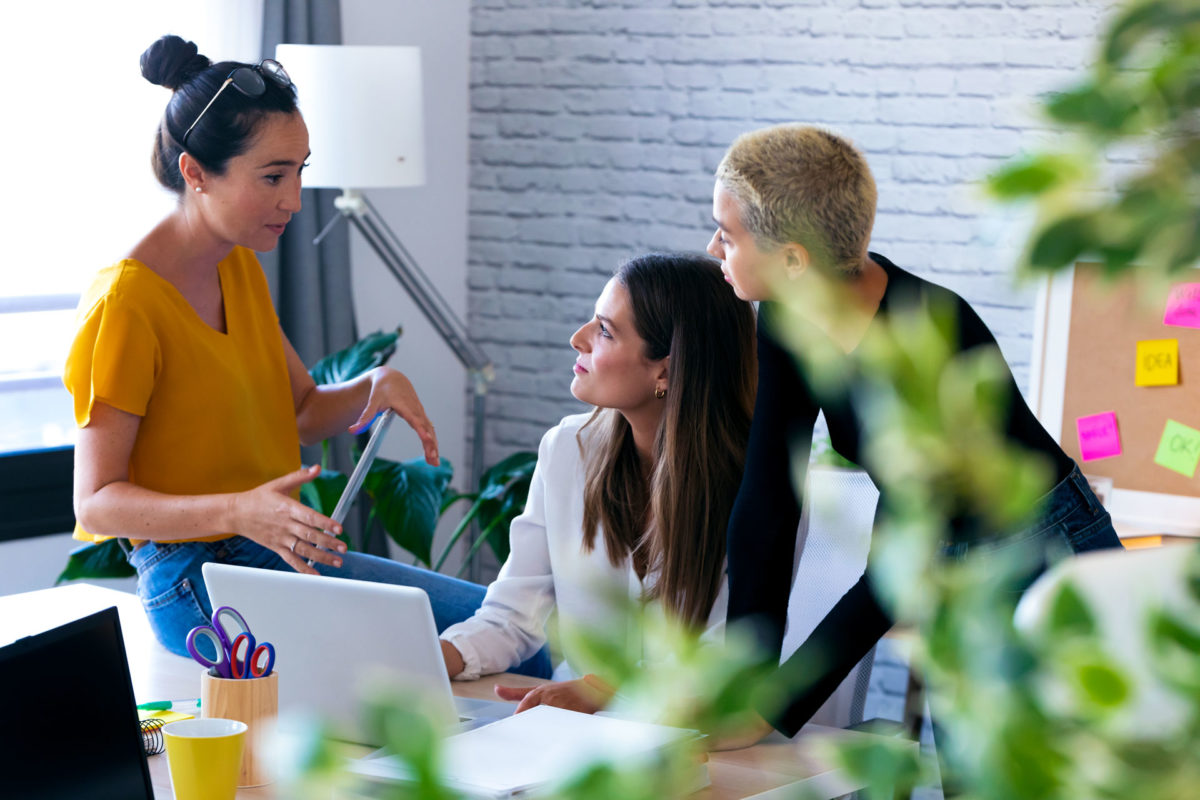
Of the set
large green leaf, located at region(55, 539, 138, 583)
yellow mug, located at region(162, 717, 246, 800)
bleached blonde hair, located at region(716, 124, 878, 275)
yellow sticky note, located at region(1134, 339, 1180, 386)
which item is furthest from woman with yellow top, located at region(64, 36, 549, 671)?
yellow sticky note, located at region(1134, 339, 1180, 386)

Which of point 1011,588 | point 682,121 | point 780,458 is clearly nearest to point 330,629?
point 780,458

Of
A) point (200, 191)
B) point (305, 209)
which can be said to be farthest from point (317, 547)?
point (305, 209)

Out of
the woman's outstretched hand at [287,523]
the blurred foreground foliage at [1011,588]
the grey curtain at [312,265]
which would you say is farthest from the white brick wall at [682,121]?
the blurred foreground foliage at [1011,588]

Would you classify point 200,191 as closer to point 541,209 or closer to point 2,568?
point 2,568

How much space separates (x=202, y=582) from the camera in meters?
1.91

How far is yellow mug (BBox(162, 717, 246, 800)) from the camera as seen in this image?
1218mm

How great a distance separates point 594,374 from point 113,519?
0.74 metres

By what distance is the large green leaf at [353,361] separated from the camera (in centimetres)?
343

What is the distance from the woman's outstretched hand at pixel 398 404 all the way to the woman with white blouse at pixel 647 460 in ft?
0.63

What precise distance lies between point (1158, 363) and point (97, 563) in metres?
2.49

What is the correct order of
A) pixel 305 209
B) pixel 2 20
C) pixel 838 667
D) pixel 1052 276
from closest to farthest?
pixel 1052 276 → pixel 838 667 → pixel 2 20 → pixel 305 209

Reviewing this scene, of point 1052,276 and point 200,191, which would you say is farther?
point 200,191

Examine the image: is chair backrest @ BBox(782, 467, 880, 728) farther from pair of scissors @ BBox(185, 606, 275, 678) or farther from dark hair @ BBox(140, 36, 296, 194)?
dark hair @ BBox(140, 36, 296, 194)

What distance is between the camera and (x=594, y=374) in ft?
6.71
